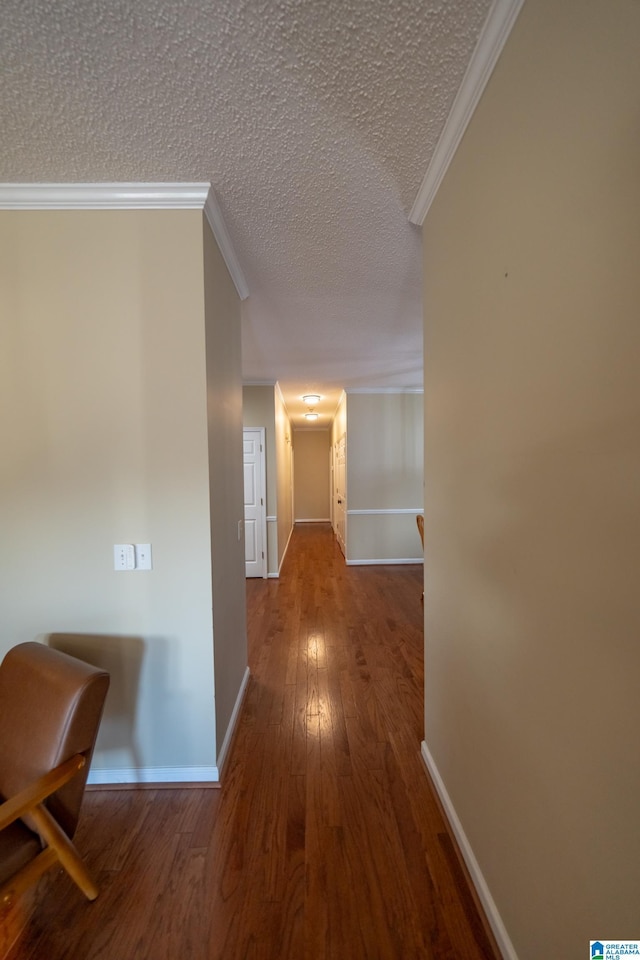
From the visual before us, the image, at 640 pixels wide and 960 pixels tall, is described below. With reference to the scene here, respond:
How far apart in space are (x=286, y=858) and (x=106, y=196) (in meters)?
2.68

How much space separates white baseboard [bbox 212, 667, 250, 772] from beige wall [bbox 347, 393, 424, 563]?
307 centimetres

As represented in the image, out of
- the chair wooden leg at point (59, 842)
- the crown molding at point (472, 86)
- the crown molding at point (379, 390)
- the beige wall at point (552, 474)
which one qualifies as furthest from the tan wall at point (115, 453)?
the crown molding at point (379, 390)

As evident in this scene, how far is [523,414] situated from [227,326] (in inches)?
63.8

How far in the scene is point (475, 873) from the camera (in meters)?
1.12

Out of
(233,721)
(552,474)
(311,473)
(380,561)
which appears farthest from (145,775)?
Result: (311,473)

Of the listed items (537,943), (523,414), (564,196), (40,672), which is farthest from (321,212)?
(537,943)

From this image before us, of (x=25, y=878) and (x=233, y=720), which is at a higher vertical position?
(x=25, y=878)

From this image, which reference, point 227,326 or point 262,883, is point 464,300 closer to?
point 227,326

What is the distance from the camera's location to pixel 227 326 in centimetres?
191

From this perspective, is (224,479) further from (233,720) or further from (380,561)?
(380,561)

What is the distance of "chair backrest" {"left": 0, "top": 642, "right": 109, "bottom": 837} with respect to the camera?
3.51 ft

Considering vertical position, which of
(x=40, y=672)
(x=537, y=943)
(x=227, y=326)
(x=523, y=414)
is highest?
(x=227, y=326)

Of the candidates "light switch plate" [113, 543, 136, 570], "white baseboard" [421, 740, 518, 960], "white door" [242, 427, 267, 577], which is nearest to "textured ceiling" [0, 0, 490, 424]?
"light switch plate" [113, 543, 136, 570]

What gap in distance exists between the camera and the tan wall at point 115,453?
1.45m
